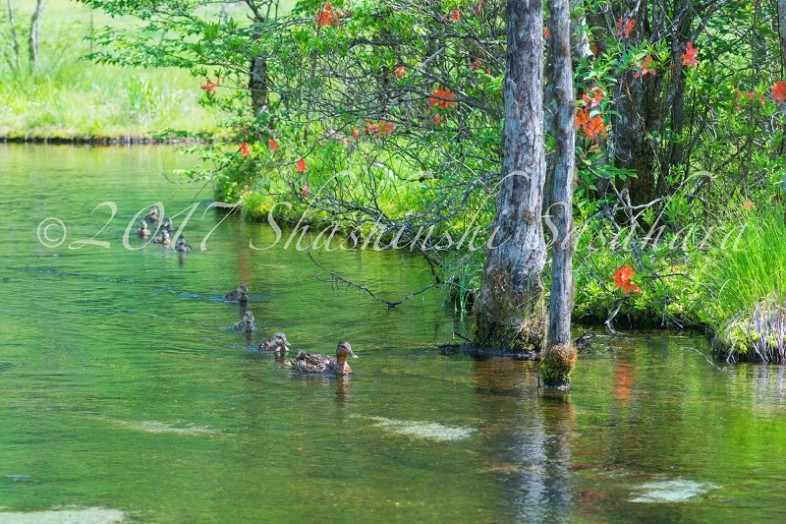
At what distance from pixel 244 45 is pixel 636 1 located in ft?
14.3

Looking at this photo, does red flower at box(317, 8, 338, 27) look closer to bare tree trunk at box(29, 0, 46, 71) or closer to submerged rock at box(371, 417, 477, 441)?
submerged rock at box(371, 417, 477, 441)

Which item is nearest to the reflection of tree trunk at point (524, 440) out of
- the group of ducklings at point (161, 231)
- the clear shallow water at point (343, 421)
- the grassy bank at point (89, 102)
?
the clear shallow water at point (343, 421)

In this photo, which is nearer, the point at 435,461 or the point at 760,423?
the point at 435,461

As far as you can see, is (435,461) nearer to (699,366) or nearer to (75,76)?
(699,366)

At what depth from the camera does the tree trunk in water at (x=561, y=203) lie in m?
10.0

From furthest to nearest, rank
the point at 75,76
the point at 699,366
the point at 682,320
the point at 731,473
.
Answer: the point at 75,76, the point at 682,320, the point at 699,366, the point at 731,473

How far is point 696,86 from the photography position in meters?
13.6

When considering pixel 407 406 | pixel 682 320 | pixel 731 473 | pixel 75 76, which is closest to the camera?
pixel 731 473

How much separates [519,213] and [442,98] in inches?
77.9

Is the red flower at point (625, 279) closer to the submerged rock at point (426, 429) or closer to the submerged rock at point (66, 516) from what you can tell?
the submerged rock at point (426, 429)

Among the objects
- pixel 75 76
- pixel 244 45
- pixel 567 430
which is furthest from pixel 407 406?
pixel 75 76

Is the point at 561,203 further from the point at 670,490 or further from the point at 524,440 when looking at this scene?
the point at 670,490

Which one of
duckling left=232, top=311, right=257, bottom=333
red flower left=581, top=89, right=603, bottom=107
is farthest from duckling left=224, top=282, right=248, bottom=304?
red flower left=581, top=89, right=603, bottom=107

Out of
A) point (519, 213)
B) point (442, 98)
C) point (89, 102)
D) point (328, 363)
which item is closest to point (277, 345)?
point (328, 363)
